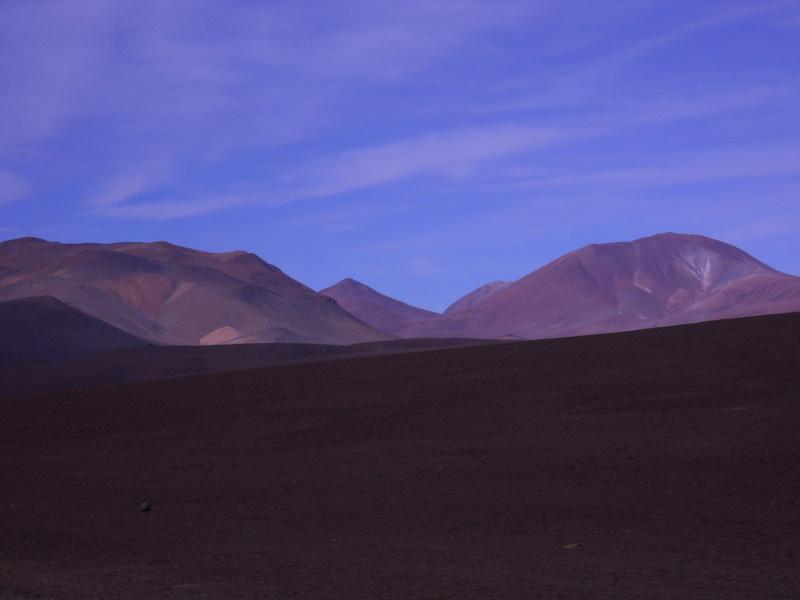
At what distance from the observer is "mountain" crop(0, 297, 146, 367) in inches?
3164

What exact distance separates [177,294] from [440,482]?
12490cm

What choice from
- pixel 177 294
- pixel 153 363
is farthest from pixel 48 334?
pixel 177 294

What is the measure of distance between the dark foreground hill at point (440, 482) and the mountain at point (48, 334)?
47.8 m

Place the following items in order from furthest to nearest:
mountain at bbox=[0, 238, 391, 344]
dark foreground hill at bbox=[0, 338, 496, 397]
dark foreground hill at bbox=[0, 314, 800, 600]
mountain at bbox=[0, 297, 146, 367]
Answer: mountain at bbox=[0, 238, 391, 344] < mountain at bbox=[0, 297, 146, 367] < dark foreground hill at bbox=[0, 338, 496, 397] < dark foreground hill at bbox=[0, 314, 800, 600]

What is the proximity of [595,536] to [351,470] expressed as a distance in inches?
287

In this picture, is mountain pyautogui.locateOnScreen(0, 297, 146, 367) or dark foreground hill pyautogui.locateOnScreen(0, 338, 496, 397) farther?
mountain pyautogui.locateOnScreen(0, 297, 146, 367)

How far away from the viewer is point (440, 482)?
17391 millimetres

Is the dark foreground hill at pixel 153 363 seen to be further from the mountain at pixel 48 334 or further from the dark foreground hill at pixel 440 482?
the dark foreground hill at pixel 440 482

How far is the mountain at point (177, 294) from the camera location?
399ft

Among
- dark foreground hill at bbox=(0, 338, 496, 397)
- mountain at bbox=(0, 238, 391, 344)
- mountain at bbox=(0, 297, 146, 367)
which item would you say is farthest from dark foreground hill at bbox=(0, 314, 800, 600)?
mountain at bbox=(0, 238, 391, 344)

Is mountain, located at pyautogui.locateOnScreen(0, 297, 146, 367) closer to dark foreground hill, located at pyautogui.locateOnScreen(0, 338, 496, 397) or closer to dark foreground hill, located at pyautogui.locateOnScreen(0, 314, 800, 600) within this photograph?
dark foreground hill, located at pyautogui.locateOnScreen(0, 338, 496, 397)

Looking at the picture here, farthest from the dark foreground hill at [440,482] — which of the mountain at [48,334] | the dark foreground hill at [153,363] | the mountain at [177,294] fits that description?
the mountain at [177,294]

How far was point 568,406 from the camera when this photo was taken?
25.1 m

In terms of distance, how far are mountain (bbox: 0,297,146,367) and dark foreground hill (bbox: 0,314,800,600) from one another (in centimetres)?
A: 4784
